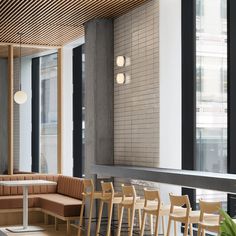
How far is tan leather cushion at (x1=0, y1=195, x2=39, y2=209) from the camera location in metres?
10.4

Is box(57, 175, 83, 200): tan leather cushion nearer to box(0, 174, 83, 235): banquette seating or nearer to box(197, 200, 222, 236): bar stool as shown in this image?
box(0, 174, 83, 235): banquette seating

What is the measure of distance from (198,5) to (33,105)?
18.9ft

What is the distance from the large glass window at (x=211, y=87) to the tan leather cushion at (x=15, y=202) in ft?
13.0

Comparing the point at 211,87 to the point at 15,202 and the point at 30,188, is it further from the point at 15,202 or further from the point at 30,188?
the point at 30,188

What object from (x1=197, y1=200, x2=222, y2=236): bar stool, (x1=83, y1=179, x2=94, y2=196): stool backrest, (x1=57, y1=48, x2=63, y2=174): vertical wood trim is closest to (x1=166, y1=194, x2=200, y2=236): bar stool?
(x1=197, y1=200, x2=222, y2=236): bar stool

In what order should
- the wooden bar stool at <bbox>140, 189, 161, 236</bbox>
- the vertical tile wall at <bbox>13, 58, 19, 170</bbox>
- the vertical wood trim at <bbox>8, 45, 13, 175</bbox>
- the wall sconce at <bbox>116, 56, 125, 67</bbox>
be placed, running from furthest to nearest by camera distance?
the vertical tile wall at <bbox>13, 58, 19, 170</bbox> → the vertical wood trim at <bbox>8, 45, 13, 175</bbox> → the wall sconce at <bbox>116, 56, 125, 67</bbox> → the wooden bar stool at <bbox>140, 189, 161, 236</bbox>

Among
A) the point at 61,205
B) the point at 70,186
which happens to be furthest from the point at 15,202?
the point at 61,205

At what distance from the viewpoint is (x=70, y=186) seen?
10.8 m

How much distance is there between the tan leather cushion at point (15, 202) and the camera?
10.4m

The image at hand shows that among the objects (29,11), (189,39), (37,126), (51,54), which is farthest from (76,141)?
(189,39)

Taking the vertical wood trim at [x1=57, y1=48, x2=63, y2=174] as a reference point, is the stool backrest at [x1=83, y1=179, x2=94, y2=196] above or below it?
below

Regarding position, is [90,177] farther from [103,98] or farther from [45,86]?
[45,86]

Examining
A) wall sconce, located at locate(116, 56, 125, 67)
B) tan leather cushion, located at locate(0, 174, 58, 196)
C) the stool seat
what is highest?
wall sconce, located at locate(116, 56, 125, 67)

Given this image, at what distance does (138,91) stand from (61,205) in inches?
92.1
